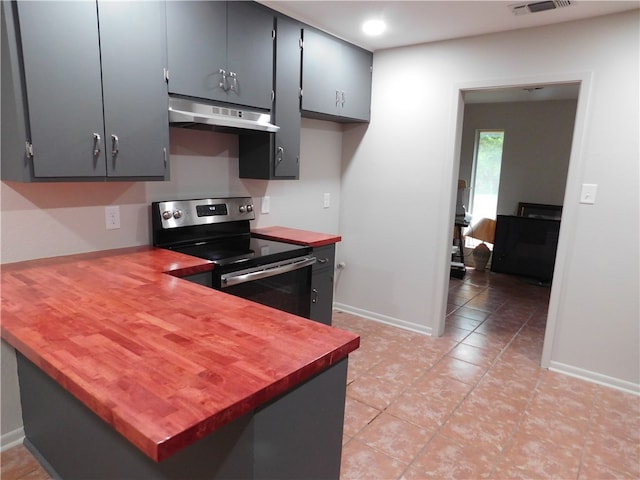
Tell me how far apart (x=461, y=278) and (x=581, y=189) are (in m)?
2.74

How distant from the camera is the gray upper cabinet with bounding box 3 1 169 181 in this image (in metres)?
1.65

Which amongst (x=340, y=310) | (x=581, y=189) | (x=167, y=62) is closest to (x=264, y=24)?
(x=167, y=62)

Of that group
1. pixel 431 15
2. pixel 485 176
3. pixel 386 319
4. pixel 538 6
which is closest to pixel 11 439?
pixel 386 319

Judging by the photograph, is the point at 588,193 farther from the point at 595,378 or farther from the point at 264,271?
the point at 264,271

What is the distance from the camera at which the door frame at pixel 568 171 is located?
262 centimetres

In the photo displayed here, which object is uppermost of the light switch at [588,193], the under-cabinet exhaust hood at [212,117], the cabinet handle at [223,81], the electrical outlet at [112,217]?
the cabinet handle at [223,81]

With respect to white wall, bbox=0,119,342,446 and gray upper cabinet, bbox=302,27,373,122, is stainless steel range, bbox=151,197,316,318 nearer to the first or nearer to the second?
white wall, bbox=0,119,342,446

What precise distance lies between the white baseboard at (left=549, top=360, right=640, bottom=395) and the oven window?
179cm

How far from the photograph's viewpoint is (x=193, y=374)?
3.29ft

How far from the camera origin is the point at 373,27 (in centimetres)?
287

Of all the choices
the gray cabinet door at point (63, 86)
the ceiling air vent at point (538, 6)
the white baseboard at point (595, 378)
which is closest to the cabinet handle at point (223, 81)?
the gray cabinet door at point (63, 86)

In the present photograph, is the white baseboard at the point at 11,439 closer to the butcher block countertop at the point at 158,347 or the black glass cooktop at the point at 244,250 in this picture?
the butcher block countertop at the point at 158,347

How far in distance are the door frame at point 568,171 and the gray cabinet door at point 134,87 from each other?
2.10m

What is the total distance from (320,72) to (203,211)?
1.31 metres
